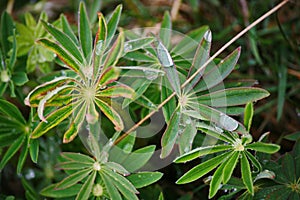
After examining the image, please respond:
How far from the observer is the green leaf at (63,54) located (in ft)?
3.25

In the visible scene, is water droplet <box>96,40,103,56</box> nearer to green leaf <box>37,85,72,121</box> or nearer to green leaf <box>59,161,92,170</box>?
green leaf <box>37,85,72,121</box>

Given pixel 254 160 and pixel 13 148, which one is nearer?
pixel 254 160

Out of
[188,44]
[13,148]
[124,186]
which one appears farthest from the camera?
[188,44]

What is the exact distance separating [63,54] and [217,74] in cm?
37

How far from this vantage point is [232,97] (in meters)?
1.02

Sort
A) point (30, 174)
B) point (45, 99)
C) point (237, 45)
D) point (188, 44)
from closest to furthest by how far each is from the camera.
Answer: point (45, 99) < point (188, 44) < point (30, 174) < point (237, 45)

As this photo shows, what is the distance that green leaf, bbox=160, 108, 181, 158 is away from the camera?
38.4 inches

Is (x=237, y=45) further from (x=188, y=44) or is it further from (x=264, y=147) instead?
(x=264, y=147)

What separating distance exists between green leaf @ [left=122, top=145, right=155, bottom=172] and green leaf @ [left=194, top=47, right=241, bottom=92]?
190 millimetres

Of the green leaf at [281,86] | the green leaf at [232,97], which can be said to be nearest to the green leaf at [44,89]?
the green leaf at [232,97]

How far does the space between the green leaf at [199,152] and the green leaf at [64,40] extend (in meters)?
0.33

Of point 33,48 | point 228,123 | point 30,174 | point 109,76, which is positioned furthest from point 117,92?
point 30,174

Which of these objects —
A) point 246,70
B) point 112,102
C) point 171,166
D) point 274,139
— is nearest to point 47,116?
point 112,102

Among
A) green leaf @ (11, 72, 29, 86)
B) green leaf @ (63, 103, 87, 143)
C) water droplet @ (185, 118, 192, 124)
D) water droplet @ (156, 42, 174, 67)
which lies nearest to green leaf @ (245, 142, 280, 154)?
water droplet @ (185, 118, 192, 124)
